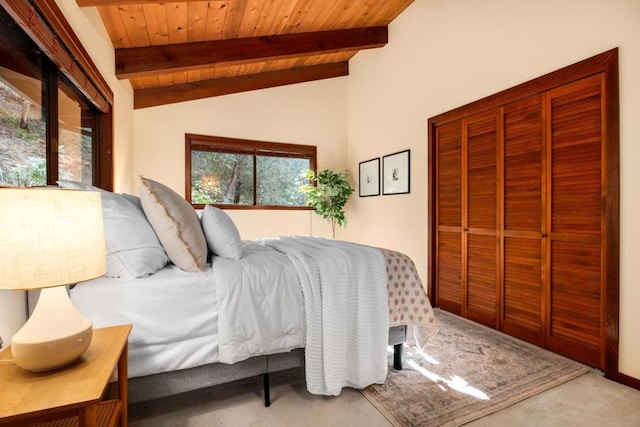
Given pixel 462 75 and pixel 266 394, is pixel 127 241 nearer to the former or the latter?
pixel 266 394

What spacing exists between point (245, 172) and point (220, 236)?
282 cm

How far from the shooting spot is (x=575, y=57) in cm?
218

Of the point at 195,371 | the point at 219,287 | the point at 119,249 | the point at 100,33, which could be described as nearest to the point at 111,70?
the point at 100,33

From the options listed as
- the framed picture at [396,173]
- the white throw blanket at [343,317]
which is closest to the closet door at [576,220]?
the white throw blanket at [343,317]

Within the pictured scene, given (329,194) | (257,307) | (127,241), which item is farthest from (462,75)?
(127,241)

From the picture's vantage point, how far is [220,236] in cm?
183

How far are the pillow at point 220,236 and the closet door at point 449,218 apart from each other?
2.25m

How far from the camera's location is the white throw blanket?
1661 mm

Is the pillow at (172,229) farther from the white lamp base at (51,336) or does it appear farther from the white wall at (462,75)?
the white wall at (462,75)

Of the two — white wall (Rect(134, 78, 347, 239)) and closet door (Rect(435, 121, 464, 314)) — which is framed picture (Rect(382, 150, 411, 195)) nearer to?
closet door (Rect(435, 121, 464, 314))

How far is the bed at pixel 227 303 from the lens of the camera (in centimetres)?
→ 143

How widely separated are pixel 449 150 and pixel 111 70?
10.5 feet

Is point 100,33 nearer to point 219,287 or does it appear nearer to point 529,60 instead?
point 219,287

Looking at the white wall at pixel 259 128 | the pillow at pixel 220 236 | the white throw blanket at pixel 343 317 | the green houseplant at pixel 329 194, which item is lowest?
the white throw blanket at pixel 343 317
